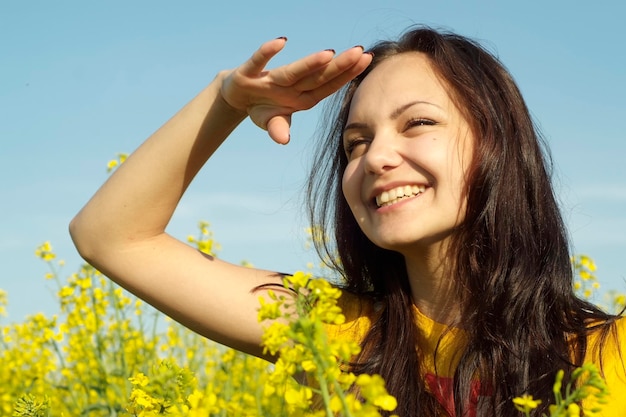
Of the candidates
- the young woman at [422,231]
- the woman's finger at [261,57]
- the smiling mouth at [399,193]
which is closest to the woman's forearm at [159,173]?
the young woman at [422,231]

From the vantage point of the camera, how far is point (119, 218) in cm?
203

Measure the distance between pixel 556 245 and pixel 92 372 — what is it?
7.85ft

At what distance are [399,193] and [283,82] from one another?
34 cm

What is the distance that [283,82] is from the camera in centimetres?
179

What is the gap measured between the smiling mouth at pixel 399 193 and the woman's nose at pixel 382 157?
0.16 feet

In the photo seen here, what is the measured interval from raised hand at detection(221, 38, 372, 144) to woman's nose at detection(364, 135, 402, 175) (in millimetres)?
156

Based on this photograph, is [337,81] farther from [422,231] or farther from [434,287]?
[434,287]

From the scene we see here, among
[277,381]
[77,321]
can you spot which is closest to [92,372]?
[77,321]

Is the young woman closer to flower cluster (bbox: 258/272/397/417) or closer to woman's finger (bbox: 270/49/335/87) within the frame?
woman's finger (bbox: 270/49/335/87)

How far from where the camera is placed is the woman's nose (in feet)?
5.88

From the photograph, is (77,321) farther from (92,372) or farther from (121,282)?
(121,282)

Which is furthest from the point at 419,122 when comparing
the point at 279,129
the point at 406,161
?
the point at 279,129

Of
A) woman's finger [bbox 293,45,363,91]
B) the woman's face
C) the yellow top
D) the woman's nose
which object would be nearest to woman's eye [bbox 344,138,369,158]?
the woman's face

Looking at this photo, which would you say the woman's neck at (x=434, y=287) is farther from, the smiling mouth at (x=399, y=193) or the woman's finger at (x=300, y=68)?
the woman's finger at (x=300, y=68)
